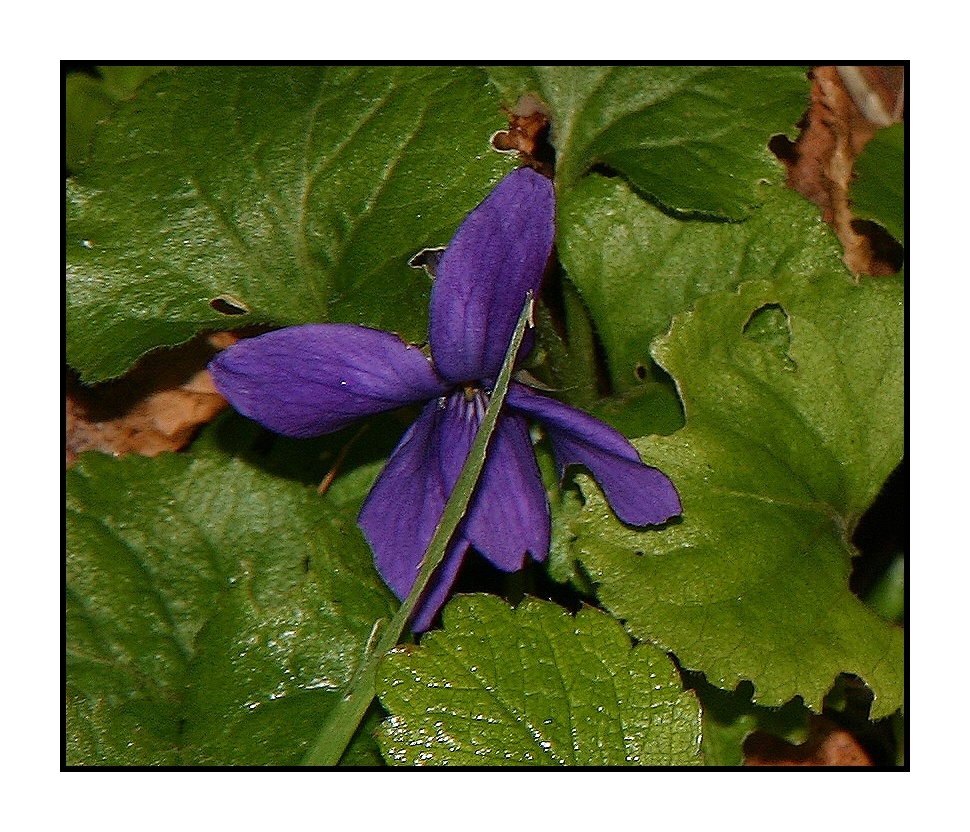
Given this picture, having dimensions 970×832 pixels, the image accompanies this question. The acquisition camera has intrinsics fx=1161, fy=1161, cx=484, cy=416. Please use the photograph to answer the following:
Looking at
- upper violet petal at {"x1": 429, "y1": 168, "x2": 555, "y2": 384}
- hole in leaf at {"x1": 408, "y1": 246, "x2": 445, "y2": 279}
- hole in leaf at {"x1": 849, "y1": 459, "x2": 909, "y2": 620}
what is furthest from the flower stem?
hole in leaf at {"x1": 849, "y1": 459, "x2": 909, "y2": 620}

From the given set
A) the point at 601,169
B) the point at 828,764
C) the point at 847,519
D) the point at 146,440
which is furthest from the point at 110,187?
the point at 828,764

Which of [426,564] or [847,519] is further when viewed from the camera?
[847,519]

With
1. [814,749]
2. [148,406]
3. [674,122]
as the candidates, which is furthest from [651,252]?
[148,406]

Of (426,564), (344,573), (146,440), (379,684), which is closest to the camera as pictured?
(426,564)

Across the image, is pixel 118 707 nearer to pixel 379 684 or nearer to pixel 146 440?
pixel 379 684

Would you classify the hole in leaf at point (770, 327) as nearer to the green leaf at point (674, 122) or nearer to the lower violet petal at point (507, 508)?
the green leaf at point (674, 122)

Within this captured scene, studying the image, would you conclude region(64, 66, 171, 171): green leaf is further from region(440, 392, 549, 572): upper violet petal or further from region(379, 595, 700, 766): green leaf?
region(379, 595, 700, 766): green leaf

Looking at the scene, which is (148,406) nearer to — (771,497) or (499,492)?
(499,492)
